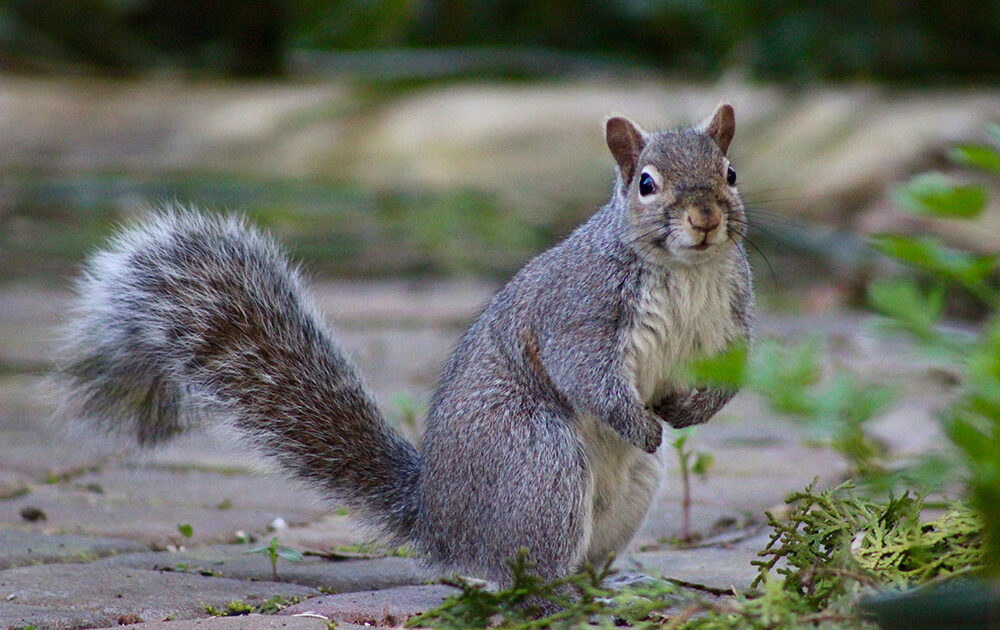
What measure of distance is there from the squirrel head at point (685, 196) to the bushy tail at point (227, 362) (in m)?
0.61

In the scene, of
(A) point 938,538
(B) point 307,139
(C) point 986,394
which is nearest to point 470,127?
(B) point 307,139

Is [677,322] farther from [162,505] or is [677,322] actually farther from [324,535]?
[162,505]

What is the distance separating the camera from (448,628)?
1.68 metres

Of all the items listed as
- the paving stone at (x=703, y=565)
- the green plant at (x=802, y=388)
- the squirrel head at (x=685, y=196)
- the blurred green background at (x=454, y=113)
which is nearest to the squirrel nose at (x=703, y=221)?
the squirrel head at (x=685, y=196)

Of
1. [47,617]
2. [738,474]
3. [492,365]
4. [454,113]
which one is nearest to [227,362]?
[492,365]

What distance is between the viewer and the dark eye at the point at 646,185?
219cm

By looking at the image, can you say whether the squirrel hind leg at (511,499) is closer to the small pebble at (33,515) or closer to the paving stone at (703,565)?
the paving stone at (703,565)

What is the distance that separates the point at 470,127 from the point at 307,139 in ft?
4.02

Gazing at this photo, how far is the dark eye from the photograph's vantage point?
219 cm

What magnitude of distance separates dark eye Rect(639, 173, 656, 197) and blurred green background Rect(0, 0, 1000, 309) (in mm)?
3749

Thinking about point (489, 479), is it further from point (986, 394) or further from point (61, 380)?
point (986, 394)

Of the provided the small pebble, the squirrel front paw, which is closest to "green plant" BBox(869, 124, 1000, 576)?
the squirrel front paw

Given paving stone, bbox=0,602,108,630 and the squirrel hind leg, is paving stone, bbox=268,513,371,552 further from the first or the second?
paving stone, bbox=0,602,108,630

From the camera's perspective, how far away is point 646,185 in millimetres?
2201
